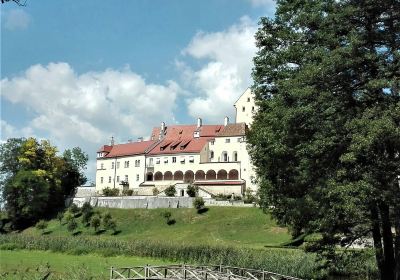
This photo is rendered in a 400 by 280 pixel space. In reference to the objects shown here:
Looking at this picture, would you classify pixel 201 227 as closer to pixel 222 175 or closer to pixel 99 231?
pixel 99 231

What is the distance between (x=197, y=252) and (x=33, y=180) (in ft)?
162

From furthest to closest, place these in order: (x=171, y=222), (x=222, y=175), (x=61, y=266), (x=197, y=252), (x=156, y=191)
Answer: (x=222, y=175)
(x=156, y=191)
(x=171, y=222)
(x=197, y=252)
(x=61, y=266)

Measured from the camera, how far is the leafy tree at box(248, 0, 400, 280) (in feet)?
59.8

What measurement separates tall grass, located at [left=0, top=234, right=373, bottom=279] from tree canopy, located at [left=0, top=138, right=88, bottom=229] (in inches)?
972

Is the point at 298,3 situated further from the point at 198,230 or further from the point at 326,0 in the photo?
the point at 198,230

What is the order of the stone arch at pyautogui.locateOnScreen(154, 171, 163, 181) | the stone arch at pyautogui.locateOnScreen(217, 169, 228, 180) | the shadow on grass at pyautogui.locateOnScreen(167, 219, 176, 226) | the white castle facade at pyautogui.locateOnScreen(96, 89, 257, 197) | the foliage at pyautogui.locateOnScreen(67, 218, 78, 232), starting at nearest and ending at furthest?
the shadow on grass at pyautogui.locateOnScreen(167, 219, 176, 226)
the foliage at pyautogui.locateOnScreen(67, 218, 78, 232)
the white castle facade at pyautogui.locateOnScreen(96, 89, 257, 197)
the stone arch at pyautogui.locateOnScreen(217, 169, 228, 180)
the stone arch at pyautogui.locateOnScreen(154, 171, 163, 181)

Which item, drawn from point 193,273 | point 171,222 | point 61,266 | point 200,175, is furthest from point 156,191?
point 193,273

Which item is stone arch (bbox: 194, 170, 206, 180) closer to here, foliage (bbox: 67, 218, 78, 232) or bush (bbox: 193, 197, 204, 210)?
bush (bbox: 193, 197, 204, 210)

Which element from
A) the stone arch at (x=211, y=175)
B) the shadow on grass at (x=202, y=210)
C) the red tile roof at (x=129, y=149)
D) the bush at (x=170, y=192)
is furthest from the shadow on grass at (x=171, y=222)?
the red tile roof at (x=129, y=149)

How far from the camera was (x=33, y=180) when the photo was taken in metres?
79.5

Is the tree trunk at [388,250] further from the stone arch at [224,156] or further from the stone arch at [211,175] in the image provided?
the stone arch at [224,156]

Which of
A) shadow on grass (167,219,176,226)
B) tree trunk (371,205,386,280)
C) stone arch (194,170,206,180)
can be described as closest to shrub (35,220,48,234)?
shadow on grass (167,219,176,226)

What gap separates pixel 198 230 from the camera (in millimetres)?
60562

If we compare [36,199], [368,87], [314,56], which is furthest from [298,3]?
[36,199]
